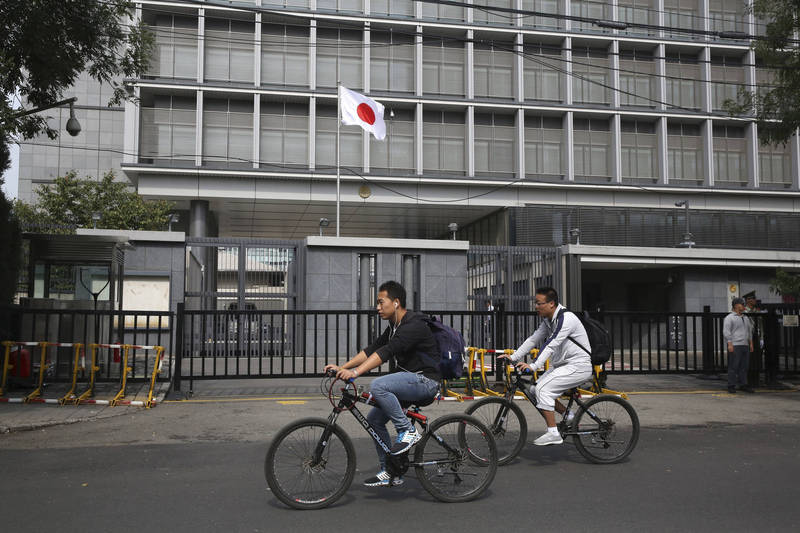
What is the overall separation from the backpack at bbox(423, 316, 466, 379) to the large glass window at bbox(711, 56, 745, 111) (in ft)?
115

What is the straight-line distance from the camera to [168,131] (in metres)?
31.6

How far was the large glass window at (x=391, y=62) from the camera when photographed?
33500 millimetres

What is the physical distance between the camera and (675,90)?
36.0 m

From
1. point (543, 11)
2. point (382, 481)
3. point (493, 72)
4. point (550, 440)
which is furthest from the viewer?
point (543, 11)

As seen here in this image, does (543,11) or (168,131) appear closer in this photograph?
(168,131)

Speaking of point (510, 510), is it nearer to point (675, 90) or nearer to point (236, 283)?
point (236, 283)

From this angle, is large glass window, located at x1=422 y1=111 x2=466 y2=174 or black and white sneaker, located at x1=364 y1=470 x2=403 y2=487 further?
large glass window, located at x1=422 y1=111 x2=466 y2=174

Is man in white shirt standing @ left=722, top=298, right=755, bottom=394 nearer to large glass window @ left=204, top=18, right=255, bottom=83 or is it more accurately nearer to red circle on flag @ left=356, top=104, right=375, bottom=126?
red circle on flag @ left=356, top=104, right=375, bottom=126

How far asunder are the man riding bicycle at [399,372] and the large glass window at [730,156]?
3456cm

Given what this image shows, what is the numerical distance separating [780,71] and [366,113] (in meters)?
14.6

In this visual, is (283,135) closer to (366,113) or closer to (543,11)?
(366,113)

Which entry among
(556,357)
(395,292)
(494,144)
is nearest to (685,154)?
(494,144)

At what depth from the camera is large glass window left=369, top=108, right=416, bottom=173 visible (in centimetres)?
3328

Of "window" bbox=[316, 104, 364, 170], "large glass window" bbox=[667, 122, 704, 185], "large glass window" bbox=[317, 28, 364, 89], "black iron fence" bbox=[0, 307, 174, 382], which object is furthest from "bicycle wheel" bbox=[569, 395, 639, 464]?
"large glass window" bbox=[667, 122, 704, 185]
